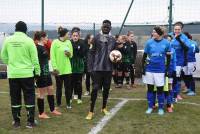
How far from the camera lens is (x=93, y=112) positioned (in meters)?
10.6

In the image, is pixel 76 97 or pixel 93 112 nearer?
pixel 93 112

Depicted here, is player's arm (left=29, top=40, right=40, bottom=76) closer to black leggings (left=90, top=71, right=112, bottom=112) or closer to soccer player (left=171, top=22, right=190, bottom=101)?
black leggings (left=90, top=71, right=112, bottom=112)

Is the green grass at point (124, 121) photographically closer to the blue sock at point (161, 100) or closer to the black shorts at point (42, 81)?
the blue sock at point (161, 100)

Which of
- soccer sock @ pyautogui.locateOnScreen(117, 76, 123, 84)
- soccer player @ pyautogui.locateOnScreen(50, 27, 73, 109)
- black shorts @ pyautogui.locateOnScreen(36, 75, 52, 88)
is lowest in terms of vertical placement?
soccer sock @ pyautogui.locateOnScreen(117, 76, 123, 84)

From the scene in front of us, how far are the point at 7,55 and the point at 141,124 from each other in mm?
3016

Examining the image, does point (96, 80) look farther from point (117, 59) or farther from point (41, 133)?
point (41, 133)

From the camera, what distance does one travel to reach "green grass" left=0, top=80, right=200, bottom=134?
909cm

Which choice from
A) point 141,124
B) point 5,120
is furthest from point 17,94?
point 141,124

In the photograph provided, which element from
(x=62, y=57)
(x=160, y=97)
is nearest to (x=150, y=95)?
(x=160, y=97)

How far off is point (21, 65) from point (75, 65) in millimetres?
2989

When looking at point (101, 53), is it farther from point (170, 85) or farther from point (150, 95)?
point (170, 85)

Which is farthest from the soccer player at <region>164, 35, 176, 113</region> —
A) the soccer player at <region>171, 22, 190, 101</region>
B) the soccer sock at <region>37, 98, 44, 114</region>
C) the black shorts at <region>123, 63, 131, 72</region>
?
the black shorts at <region>123, 63, 131, 72</region>

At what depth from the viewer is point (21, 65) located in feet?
29.9

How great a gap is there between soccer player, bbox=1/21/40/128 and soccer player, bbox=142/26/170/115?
2.55m
